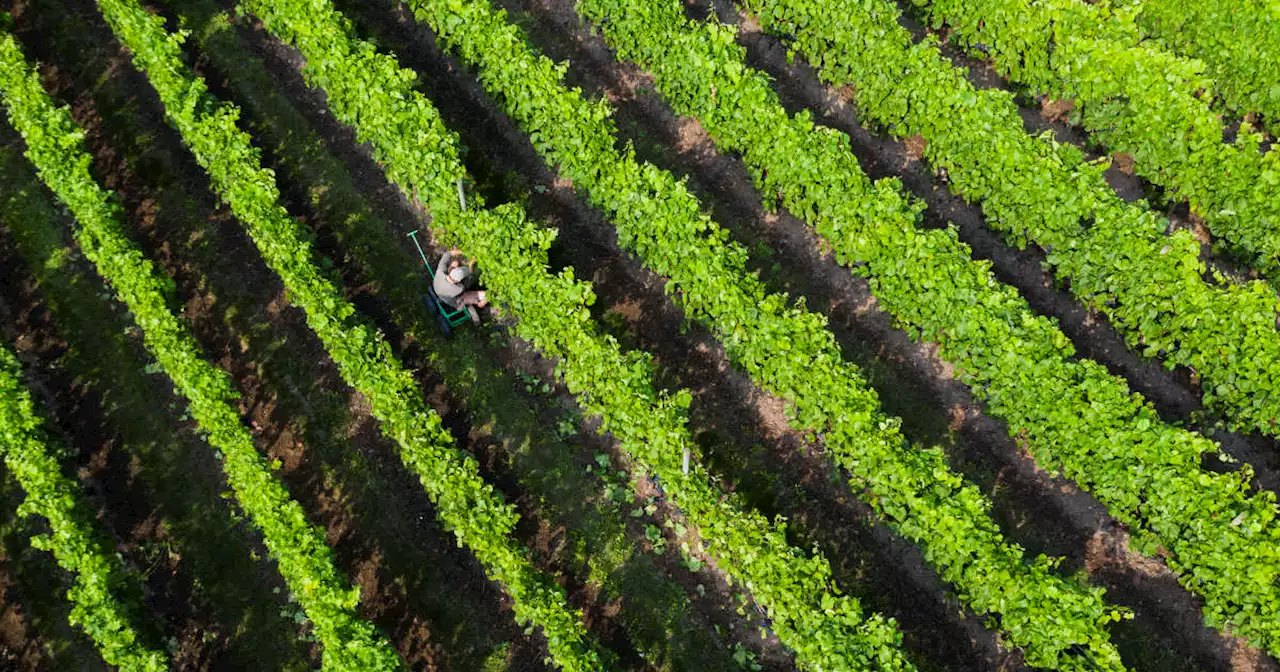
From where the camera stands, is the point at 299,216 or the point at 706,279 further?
the point at 299,216

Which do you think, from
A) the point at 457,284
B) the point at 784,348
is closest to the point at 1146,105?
the point at 784,348

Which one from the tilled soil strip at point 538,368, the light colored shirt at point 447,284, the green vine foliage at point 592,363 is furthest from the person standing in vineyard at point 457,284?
the tilled soil strip at point 538,368

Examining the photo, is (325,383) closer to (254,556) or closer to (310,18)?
(254,556)

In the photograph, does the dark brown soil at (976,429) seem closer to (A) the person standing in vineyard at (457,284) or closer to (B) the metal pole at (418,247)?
(A) the person standing in vineyard at (457,284)

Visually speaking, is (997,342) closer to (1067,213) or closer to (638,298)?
(1067,213)

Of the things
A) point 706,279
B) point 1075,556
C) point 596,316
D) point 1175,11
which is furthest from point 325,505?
point 1175,11

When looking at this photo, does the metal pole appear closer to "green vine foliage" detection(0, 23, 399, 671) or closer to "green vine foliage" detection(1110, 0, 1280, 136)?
"green vine foliage" detection(0, 23, 399, 671)

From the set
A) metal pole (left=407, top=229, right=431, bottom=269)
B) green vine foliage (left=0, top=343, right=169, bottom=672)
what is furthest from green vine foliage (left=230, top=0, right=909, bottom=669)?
Answer: green vine foliage (left=0, top=343, right=169, bottom=672)
